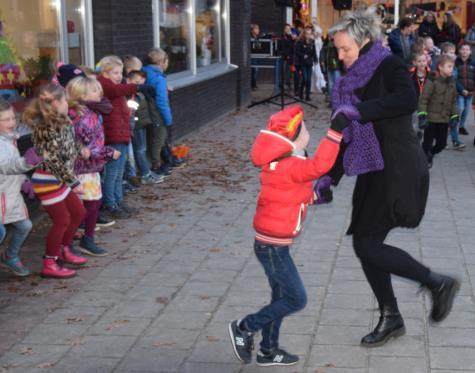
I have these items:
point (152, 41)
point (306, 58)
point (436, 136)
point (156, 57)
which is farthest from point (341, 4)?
point (156, 57)

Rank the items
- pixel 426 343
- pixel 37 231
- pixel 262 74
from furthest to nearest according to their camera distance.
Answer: pixel 262 74
pixel 37 231
pixel 426 343

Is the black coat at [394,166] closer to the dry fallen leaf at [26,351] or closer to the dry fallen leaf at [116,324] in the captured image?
the dry fallen leaf at [116,324]

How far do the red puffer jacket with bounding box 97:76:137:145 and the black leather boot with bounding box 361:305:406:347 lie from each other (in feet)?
→ 13.7

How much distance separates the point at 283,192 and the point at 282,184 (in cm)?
5

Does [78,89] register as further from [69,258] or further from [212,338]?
[212,338]

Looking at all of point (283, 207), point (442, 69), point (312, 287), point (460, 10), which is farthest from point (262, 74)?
point (283, 207)

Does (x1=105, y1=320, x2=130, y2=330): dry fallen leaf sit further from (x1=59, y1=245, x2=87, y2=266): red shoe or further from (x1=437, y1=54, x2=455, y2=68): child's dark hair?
(x1=437, y1=54, x2=455, y2=68): child's dark hair

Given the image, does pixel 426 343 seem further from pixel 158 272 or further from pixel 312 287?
pixel 158 272

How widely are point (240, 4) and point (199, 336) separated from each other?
14266mm

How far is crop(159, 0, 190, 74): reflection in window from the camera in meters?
13.4

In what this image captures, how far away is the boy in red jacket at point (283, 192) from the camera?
4.64m

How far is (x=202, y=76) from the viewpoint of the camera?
15.6m

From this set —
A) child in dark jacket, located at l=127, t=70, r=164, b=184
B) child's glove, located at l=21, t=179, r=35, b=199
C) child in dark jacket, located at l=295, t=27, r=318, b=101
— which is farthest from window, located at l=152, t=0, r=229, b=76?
child's glove, located at l=21, t=179, r=35, b=199

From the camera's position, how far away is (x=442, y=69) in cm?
1167
